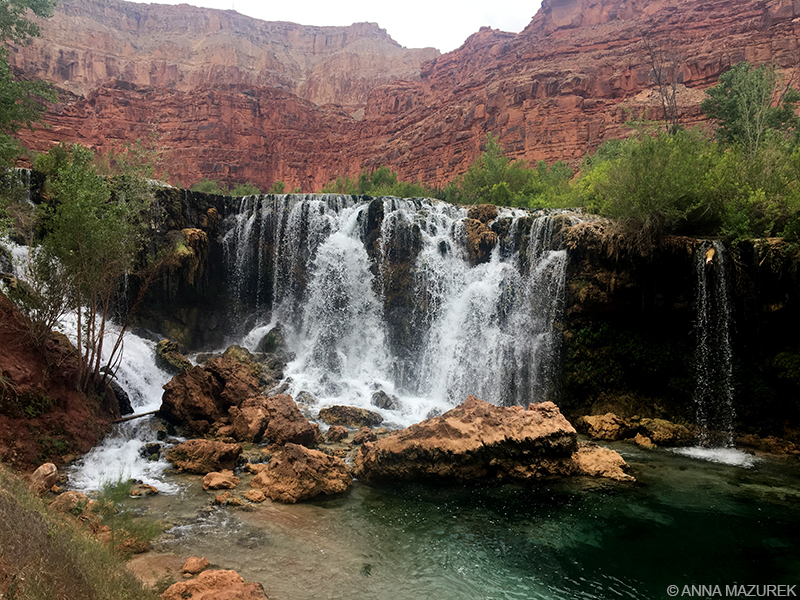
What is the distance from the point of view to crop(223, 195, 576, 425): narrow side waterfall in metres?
16.6

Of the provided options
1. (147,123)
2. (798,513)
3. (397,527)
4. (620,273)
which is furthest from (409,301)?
(147,123)

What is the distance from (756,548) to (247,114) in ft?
211

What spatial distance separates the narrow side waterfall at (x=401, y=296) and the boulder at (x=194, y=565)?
29.5ft

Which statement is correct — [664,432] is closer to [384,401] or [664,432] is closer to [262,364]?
[384,401]

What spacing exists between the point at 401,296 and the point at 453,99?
47.3m

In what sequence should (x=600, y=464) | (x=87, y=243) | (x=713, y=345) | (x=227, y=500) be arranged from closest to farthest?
1. (x=227, y=500)
2. (x=600, y=464)
3. (x=87, y=243)
4. (x=713, y=345)

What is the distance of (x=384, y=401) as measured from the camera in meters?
16.4

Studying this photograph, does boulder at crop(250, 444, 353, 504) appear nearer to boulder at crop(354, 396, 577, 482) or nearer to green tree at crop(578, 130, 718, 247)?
boulder at crop(354, 396, 577, 482)

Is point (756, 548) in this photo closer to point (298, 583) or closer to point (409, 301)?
point (298, 583)

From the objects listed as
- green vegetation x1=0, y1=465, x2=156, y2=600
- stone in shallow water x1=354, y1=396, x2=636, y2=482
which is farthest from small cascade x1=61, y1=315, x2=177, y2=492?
stone in shallow water x1=354, y1=396, x2=636, y2=482

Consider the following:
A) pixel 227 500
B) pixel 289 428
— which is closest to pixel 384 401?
pixel 289 428

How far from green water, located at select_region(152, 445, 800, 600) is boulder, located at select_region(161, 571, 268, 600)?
0.41 m

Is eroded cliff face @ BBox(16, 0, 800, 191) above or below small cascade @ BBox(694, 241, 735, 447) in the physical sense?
above

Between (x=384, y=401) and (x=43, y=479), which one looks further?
(x=384, y=401)
